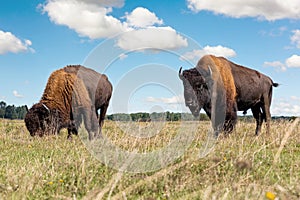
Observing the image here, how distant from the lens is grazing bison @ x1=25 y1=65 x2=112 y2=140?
442 inches

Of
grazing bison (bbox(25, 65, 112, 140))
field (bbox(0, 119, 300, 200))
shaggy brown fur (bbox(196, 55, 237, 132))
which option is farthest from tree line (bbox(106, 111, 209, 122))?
field (bbox(0, 119, 300, 200))

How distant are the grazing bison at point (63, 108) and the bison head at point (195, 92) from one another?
2.70 meters

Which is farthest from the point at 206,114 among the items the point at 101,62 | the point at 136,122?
→ the point at 101,62

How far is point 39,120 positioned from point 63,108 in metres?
0.74

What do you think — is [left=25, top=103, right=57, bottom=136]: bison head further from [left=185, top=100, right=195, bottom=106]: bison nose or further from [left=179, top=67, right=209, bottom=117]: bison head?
[left=179, top=67, right=209, bottom=117]: bison head

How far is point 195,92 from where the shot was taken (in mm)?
11555

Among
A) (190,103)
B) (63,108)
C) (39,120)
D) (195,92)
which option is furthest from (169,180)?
(63,108)

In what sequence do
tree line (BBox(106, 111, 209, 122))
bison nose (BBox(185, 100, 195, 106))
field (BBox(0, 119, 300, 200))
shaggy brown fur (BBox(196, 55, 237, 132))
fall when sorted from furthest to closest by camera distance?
shaggy brown fur (BBox(196, 55, 237, 132)) → bison nose (BBox(185, 100, 195, 106)) → tree line (BBox(106, 111, 209, 122)) → field (BBox(0, 119, 300, 200))

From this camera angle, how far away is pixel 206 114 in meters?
12.4

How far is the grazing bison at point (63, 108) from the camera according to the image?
11227 millimetres

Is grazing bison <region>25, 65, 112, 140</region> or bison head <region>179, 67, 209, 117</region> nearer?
grazing bison <region>25, 65, 112, 140</region>

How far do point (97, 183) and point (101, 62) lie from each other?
3236mm

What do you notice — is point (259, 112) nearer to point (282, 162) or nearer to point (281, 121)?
point (281, 121)

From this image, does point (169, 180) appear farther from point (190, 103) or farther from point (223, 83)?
point (223, 83)
